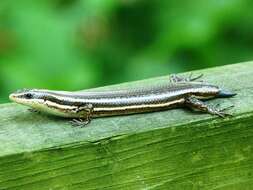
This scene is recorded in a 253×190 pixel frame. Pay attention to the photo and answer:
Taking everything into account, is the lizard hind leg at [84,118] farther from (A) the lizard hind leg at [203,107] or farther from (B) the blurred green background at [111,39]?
(B) the blurred green background at [111,39]

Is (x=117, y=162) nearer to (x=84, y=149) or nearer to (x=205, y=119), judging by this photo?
(x=84, y=149)

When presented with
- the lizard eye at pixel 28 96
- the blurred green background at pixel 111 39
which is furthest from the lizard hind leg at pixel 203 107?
the blurred green background at pixel 111 39

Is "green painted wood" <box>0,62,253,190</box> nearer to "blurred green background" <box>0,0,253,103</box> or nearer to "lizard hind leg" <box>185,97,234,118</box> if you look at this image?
"lizard hind leg" <box>185,97,234,118</box>

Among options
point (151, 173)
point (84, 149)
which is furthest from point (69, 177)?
→ point (151, 173)

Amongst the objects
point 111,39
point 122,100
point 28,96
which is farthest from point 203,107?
point 111,39

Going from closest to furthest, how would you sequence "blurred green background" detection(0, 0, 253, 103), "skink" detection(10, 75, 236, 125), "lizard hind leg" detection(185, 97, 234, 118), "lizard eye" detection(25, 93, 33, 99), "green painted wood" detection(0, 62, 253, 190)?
"green painted wood" detection(0, 62, 253, 190), "lizard hind leg" detection(185, 97, 234, 118), "skink" detection(10, 75, 236, 125), "lizard eye" detection(25, 93, 33, 99), "blurred green background" detection(0, 0, 253, 103)

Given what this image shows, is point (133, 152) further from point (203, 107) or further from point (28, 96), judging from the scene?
point (28, 96)

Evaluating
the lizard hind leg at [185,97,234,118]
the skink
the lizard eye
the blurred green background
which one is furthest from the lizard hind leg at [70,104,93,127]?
the blurred green background
